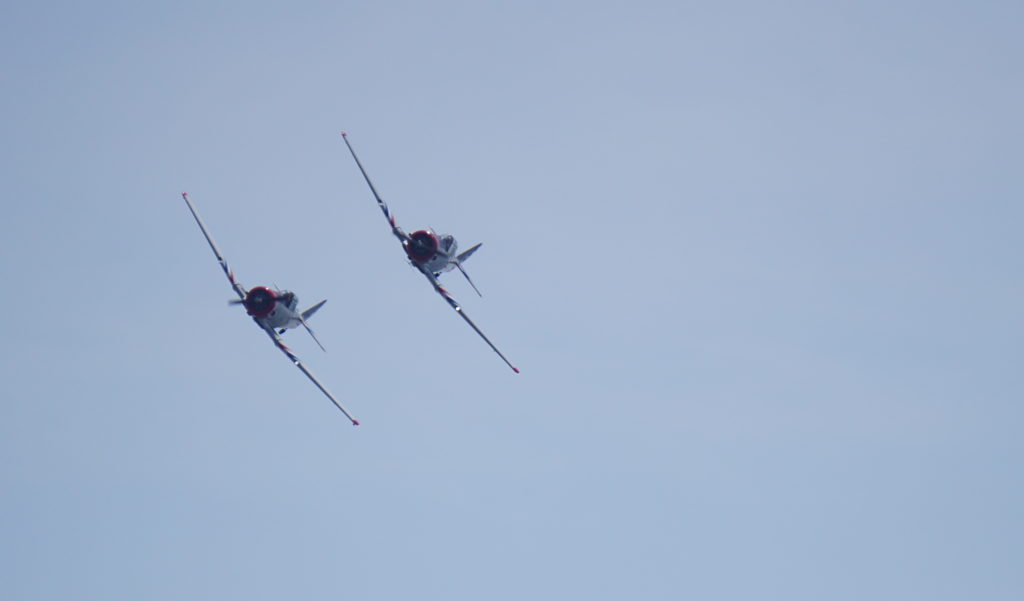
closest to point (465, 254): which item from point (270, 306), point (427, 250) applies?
point (427, 250)

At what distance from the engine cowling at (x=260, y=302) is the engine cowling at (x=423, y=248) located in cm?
1141

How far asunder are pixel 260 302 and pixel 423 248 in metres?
13.5

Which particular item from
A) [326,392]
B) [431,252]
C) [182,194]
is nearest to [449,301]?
[431,252]

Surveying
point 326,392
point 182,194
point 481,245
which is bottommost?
point 326,392

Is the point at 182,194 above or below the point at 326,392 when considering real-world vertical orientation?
above

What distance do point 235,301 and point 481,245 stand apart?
20.4m

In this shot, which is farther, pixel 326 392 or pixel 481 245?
pixel 481 245

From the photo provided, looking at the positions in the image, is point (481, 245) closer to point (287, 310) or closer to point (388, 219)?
point (388, 219)

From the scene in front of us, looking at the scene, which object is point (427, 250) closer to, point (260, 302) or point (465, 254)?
point (465, 254)

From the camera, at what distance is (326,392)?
120312 mm

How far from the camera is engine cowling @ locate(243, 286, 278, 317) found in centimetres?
12194

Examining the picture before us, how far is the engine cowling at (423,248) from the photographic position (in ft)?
413

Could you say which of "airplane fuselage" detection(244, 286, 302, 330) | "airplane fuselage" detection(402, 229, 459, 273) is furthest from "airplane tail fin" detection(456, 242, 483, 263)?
"airplane fuselage" detection(244, 286, 302, 330)

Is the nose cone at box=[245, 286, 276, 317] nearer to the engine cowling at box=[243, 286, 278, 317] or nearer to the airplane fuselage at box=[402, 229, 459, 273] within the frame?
the engine cowling at box=[243, 286, 278, 317]
